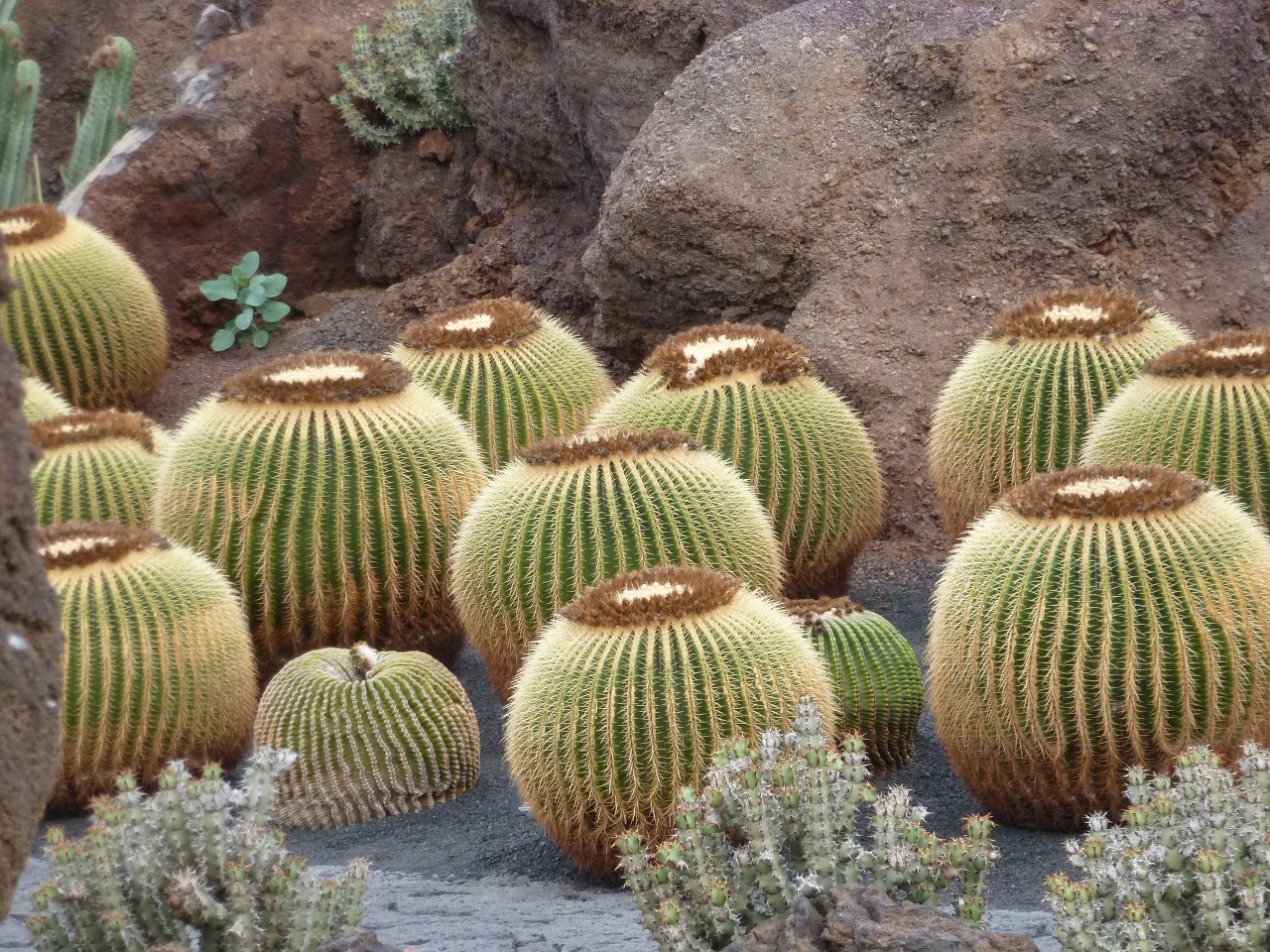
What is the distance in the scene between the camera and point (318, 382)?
228 inches

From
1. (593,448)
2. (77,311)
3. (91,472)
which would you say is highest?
(593,448)

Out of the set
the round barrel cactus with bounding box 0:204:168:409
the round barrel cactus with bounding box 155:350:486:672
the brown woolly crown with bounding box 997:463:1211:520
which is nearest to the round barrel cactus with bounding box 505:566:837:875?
the brown woolly crown with bounding box 997:463:1211:520

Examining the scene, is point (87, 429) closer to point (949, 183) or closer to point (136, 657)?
point (136, 657)

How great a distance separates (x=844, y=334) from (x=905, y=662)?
9.37ft

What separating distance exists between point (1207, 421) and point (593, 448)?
1745mm

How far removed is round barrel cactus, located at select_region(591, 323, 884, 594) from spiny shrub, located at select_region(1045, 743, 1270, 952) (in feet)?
9.91

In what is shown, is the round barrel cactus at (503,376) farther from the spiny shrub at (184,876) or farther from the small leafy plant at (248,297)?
the small leafy plant at (248,297)

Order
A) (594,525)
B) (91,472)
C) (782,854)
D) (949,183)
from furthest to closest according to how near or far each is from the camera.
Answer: (949,183) → (91,472) → (594,525) → (782,854)

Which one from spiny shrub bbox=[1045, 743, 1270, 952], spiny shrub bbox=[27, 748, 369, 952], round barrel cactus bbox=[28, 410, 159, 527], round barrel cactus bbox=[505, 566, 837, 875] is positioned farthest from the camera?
round barrel cactus bbox=[28, 410, 159, 527]

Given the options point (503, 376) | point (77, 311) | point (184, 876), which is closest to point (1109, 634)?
point (184, 876)

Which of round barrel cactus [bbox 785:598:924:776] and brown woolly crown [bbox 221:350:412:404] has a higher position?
brown woolly crown [bbox 221:350:412:404]

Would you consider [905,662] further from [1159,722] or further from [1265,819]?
[1265,819]

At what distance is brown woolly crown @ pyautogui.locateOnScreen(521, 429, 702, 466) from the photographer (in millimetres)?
5035

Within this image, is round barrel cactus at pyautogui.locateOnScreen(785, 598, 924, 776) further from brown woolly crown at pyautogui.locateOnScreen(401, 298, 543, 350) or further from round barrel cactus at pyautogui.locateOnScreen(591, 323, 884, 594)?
brown woolly crown at pyautogui.locateOnScreen(401, 298, 543, 350)
